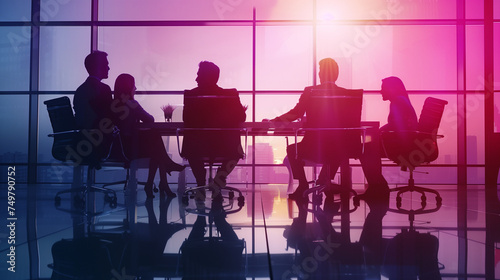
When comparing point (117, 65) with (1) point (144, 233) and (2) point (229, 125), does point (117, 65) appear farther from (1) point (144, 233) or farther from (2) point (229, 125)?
(1) point (144, 233)

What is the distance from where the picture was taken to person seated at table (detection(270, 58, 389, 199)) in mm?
3814

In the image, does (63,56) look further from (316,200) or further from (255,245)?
(255,245)

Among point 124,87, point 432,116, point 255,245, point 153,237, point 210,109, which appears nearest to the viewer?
point 255,245

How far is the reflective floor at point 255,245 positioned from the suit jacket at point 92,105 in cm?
110

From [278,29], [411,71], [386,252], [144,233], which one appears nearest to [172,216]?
[144,233]

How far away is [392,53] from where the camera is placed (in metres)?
7.09

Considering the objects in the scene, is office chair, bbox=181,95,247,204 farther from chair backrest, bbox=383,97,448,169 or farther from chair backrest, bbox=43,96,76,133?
chair backrest, bbox=383,97,448,169

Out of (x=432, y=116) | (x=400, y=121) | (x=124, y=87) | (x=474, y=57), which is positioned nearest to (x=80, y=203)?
(x=124, y=87)

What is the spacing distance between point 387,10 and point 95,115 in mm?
5588

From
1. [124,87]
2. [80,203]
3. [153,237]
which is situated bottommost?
[80,203]

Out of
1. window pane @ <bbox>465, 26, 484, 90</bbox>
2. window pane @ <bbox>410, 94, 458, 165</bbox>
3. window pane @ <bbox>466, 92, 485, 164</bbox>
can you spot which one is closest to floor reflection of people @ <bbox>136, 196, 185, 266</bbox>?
window pane @ <bbox>410, 94, 458, 165</bbox>

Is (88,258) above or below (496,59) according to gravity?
below

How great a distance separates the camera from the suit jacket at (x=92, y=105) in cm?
391

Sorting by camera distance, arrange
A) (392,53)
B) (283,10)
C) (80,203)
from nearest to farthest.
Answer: (80,203)
(392,53)
(283,10)
